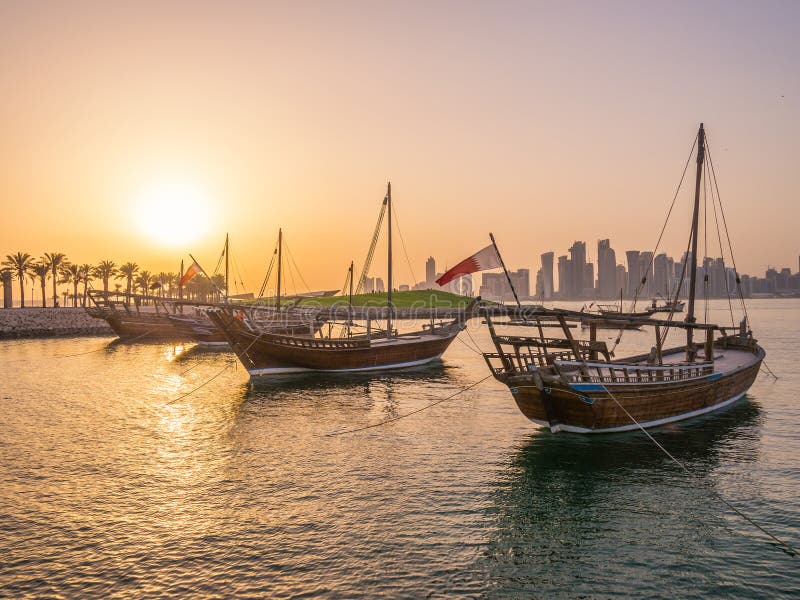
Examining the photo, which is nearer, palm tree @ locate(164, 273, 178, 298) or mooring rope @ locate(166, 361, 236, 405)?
mooring rope @ locate(166, 361, 236, 405)

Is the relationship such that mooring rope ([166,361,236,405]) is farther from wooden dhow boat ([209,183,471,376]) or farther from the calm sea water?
the calm sea water

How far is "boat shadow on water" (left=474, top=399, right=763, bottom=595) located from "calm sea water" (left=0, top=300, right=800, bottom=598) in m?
0.07

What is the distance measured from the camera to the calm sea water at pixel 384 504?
1122cm

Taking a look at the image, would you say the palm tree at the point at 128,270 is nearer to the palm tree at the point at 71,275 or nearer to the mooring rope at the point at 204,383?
the palm tree at the point at 71,275

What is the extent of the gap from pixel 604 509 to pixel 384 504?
21.1 feet

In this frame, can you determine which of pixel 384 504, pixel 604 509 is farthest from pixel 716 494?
pixel 384 504

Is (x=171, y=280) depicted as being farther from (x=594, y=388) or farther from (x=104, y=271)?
(x=594, y=388)

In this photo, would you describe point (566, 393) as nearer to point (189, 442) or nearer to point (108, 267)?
point (189, 442)

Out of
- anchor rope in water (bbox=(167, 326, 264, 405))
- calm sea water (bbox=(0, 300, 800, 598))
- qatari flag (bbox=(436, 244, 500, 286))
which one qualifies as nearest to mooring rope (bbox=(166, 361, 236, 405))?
anchor rope in water (bbox=(167, 326, 264, 405))

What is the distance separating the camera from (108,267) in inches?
5261

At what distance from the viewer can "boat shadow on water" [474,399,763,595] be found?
1148 cm

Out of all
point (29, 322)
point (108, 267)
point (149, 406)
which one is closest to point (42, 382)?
point (149, 406)

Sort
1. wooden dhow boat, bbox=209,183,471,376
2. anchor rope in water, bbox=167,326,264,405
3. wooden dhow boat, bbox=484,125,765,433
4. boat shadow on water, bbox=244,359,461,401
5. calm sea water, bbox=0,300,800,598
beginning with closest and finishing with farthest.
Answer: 1. calm sea water, bbox=0,300,800,598
2. wooden dhow boat, bbox=484,125,765,433
3. anchor rope in water, bbox=167,326,264,405
4. boat shadow on water, bbox=244,359,461,401
5. wooden dhow boat, bbox=209,183,471,376

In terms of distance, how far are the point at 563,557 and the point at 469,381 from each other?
28.6 meters
